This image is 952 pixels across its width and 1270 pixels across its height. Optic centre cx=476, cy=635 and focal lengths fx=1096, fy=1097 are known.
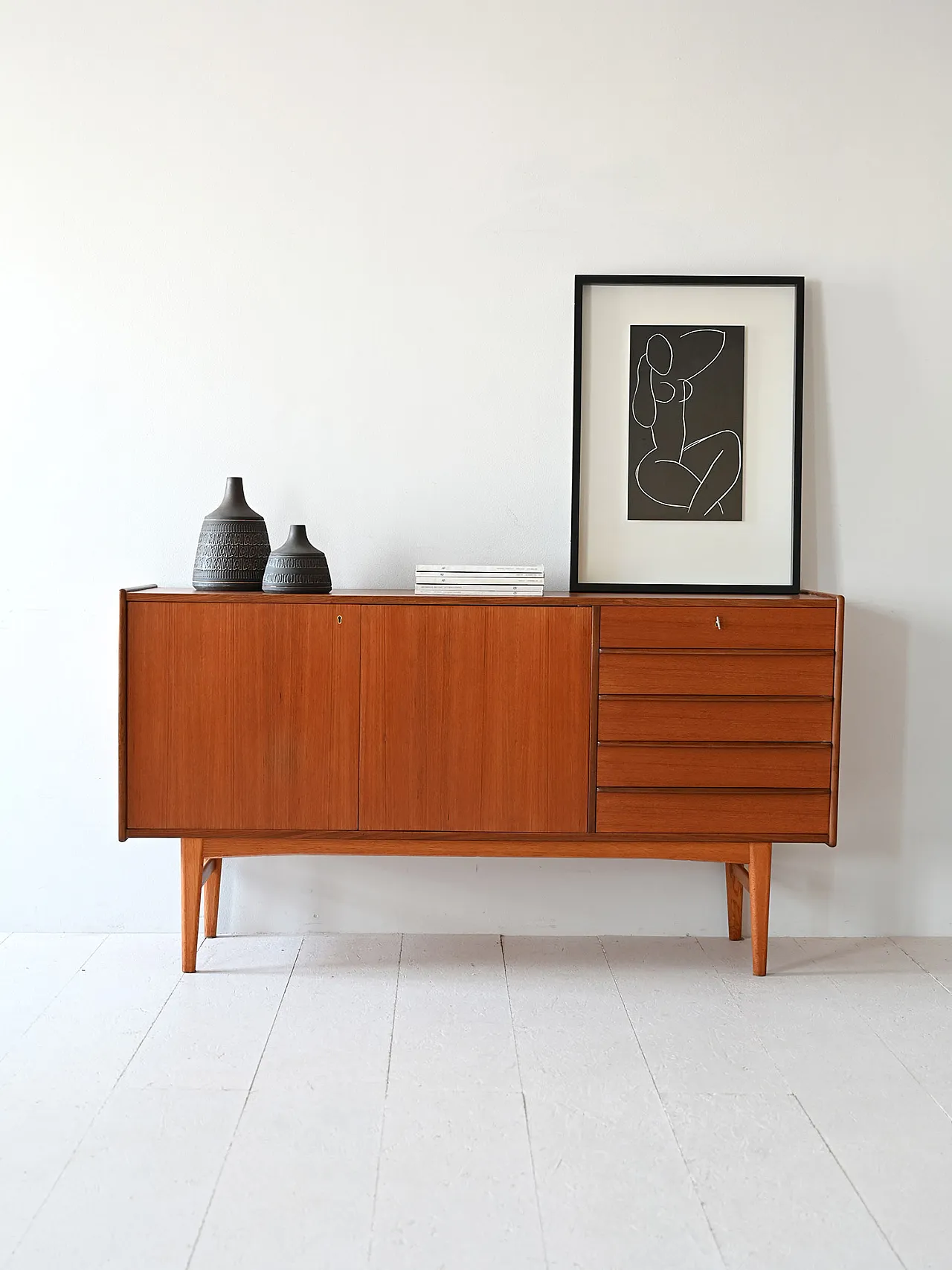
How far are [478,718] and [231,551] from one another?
675 mm

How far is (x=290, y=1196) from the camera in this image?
1637 mm

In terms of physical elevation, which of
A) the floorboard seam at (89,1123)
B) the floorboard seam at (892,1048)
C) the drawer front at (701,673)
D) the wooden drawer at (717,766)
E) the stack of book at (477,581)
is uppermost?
the stack of book at (477,581)

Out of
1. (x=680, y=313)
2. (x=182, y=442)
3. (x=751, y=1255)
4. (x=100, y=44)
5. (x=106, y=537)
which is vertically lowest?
(x=751, y=1255)

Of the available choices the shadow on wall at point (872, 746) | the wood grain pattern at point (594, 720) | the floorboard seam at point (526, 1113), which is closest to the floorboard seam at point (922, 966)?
the shadow on wall at point (872, 746)

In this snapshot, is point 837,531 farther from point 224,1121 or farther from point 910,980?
point 224,1121

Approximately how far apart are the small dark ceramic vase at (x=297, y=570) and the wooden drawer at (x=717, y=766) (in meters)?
0.73

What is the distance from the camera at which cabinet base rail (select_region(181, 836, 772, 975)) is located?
A: 2.45 m

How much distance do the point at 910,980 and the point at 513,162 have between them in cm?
216

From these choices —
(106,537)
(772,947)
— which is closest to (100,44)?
(106,537)

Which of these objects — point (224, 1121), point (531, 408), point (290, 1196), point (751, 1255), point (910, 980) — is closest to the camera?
point (751, 1255)

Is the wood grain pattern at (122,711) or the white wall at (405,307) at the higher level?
the white wall at (405,307)

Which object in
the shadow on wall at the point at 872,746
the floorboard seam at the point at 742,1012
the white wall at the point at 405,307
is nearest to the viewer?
the floorboard seam at the point at 742,1012

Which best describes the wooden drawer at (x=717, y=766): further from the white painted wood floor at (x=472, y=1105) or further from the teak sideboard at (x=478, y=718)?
the white painted wood floor at (x=472, y=1105)

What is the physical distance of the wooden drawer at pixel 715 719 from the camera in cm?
241
